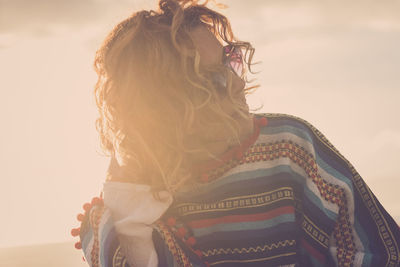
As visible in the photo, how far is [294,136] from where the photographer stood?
11.0ft

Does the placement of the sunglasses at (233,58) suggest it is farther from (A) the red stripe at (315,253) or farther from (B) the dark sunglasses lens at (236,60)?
(A) the red stripe at (315,253)

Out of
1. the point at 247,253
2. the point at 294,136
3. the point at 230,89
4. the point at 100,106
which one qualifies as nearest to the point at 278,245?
the point at 247,253

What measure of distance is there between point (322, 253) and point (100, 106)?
1.85 metres

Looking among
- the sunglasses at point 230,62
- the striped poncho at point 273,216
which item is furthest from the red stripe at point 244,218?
the sunglasses at point 230,62

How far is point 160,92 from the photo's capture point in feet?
10.9

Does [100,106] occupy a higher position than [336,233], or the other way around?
[100,106]

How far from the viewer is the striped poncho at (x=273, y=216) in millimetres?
3197

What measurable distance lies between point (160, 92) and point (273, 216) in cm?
112

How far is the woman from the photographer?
10.5 feet

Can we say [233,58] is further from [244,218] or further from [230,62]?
[244,218]

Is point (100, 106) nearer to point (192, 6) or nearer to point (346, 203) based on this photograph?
point (192, 6)

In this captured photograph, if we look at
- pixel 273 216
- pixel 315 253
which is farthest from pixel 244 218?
pixel 315 253

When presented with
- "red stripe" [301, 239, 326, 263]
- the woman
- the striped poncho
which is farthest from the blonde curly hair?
"red stripe" [301, 239, 326, 263]

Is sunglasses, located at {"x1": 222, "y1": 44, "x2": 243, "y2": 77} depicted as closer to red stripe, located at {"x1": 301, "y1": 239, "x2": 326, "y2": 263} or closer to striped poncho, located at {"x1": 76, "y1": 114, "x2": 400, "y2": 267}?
striped poncho, located at {"x1": 76, "y1": 114, "x2": 400, "y2": 267}
